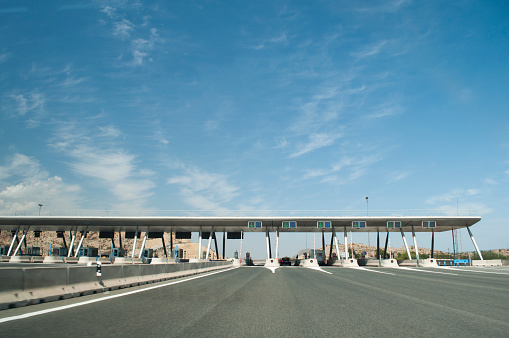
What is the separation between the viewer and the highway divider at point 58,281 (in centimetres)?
778

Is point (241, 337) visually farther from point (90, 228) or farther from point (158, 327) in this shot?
point (90, 228)

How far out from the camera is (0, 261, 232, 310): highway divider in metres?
7.78

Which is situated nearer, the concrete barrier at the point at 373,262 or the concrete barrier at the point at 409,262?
the concrete barrier at the point at 373,262

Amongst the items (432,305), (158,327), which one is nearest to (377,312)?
(432,305)

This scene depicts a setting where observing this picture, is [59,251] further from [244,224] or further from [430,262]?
[430,262]

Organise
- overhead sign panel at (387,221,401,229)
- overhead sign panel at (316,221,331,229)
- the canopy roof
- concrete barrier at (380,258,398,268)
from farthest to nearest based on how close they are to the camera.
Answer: overhead sign panel at (316,221,331,229) → overhead sign panel at (387,221,401,229) → the canopy roof → concrete barrier at (380,258,398,268)

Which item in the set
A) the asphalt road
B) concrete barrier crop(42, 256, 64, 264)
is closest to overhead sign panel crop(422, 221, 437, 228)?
concrete barrier crop(42, 256, 64, 264)

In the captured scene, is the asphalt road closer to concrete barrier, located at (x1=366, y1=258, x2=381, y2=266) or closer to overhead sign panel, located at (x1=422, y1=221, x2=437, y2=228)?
concrete barrier, located at (x1=366, y1=258, x2=381, y2=266)

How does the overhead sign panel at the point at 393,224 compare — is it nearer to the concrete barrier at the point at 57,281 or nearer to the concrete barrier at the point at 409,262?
the concrete barrier at the point at 409,262

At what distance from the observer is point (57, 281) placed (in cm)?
934

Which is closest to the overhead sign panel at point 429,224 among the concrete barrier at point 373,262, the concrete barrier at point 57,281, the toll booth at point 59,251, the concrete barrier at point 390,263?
the concrete barrier at point 373,262

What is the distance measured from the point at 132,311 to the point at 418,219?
58.0 m

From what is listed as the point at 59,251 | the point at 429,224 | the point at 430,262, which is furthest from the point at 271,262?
the point at 59,251

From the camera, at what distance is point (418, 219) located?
59.4 metres
